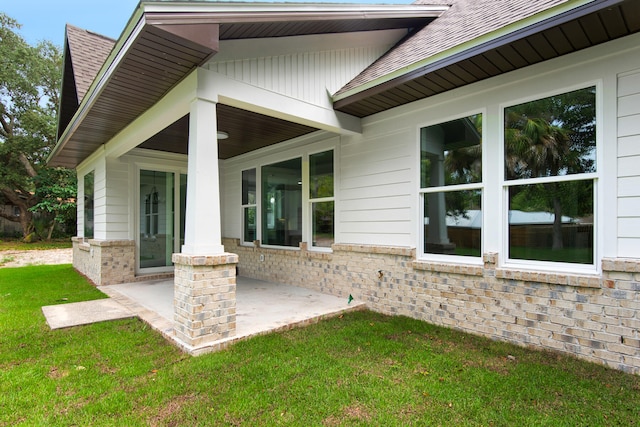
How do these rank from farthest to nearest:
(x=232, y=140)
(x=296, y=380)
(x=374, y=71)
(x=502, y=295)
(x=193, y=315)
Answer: (x=232, y=140)
(x=374, y=71)
(x=502, y=295)
(x=193, y=315)
(x=296, y=380)

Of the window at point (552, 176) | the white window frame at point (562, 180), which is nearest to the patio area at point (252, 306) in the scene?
the white window frame at point (562, 180)

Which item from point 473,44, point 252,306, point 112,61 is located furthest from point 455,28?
point 252,306

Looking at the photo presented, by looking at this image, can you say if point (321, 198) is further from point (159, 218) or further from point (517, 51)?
point (159, 218)

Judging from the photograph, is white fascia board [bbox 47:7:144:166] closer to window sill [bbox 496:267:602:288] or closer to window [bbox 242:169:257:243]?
window [bbox 242:169:257:243]

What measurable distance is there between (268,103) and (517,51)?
2.69 metres

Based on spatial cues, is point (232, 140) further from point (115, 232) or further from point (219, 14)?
point (219, 14)

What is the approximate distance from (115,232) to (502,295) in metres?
7.04

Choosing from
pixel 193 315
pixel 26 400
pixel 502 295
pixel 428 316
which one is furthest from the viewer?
pixel 428 316

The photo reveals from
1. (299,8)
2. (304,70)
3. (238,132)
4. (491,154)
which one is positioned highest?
(299,8)

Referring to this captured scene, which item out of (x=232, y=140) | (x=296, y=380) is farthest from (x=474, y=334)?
(x=232, y=140)

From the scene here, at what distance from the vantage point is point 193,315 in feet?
11.1

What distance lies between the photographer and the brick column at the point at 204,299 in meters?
3.39

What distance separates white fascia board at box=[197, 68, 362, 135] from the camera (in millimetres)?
3566

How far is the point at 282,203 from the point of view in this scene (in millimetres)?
7016
